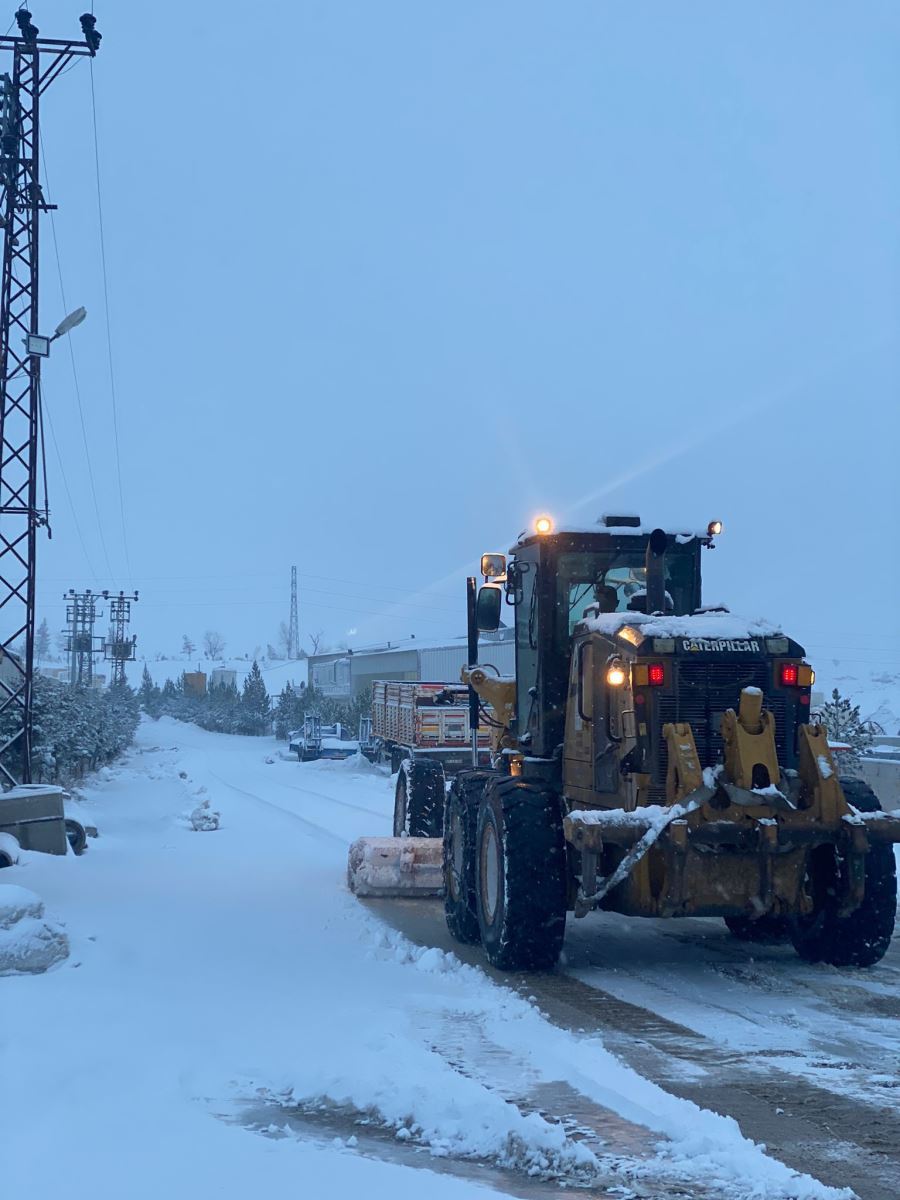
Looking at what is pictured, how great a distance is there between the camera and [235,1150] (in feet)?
15.4

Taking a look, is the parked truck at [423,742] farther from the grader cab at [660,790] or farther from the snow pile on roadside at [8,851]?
the snow pile on roadside at [8,851]

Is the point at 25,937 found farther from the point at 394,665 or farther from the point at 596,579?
the point at 394,665

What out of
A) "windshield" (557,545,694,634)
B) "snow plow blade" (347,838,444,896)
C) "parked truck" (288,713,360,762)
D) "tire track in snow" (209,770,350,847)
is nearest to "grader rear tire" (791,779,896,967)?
"windshield" (557,545,694,634)

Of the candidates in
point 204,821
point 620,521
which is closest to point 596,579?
point 620,521

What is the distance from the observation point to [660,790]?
7914 millimetres

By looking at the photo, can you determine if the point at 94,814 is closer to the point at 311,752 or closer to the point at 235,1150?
the point at 235,1150

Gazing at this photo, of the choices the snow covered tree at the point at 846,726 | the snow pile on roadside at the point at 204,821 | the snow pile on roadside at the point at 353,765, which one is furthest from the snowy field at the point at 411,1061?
the snow pile on roadside at the point at 353,765

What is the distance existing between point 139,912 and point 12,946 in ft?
8.66

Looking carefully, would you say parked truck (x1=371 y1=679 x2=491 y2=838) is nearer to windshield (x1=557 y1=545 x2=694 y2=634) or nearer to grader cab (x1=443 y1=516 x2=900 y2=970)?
windshield (x1=557 y1=545 x2=694 y2=634)

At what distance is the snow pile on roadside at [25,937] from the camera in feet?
24.9

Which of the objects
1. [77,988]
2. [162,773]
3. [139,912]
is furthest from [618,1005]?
[162,773]

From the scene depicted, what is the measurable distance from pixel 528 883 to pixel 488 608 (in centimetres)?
268

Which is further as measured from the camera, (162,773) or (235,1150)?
(162,773)

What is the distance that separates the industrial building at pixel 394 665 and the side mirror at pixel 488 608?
32.0 m
